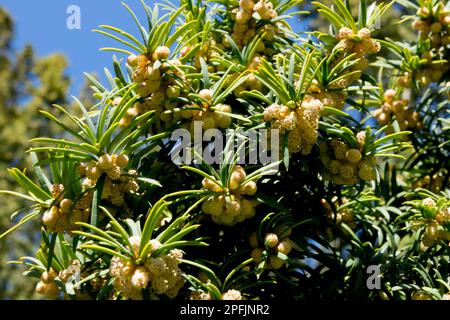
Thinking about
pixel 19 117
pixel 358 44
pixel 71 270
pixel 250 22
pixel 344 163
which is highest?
pixel 19 117

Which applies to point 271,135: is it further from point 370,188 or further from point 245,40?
point 370,188

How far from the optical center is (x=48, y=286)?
2002 millimetres

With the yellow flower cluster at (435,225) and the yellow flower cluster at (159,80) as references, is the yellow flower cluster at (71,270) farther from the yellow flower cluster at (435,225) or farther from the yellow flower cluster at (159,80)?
the yellow flower cluster at (435,225)

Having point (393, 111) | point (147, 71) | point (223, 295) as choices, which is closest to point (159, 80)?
point (147, 71)

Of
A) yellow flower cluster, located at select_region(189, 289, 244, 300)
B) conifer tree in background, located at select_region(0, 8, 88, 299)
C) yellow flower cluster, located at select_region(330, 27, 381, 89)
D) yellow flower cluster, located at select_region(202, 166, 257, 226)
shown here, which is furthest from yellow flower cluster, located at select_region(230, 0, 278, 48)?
conifer tree in background, located at select_region(0, 8, 88, 299)

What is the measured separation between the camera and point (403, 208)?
2.55m

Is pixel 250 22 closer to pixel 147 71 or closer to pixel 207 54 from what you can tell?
pixel 207 54

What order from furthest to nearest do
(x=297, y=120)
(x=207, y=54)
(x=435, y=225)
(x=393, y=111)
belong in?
(x=393, y=111)
(x=207, y=54)
(x=435, y=225)
(x=297, y=120)

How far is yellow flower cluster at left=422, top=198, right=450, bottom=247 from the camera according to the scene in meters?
2.01

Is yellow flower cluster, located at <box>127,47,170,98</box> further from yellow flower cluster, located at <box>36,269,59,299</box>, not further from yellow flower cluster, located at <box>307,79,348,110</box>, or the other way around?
yellow flower cluster, located at <box>36,269,59,299</box>

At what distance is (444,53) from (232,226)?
1393 mm

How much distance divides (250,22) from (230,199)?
83cm

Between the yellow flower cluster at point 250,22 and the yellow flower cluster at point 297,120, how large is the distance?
0.51m
